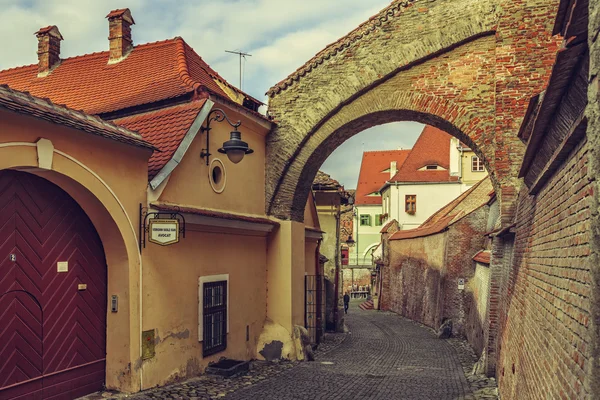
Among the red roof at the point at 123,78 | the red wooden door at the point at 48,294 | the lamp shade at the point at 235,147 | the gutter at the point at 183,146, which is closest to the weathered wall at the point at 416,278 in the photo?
the red roof at the point at 123,78

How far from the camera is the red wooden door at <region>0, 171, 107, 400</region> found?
7.19 m

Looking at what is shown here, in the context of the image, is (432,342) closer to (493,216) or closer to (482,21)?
(493,216)

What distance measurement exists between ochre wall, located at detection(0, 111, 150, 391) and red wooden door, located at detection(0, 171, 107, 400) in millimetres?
224

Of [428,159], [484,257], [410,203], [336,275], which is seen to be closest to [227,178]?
[484,257]

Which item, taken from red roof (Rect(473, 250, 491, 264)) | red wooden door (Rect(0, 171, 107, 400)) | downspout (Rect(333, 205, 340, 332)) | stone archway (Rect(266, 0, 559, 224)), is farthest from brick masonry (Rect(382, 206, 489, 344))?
red wooden door (Rect(0, 171, 107, 400))

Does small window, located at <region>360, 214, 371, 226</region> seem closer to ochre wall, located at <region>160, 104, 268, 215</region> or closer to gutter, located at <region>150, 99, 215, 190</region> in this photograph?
ochre wall, located at <region>160, 104, 268, 215</region>

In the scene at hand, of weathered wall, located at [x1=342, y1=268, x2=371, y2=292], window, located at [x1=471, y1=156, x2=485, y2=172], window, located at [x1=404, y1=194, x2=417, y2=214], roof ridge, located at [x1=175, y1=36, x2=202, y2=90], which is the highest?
window, located at [x1=471, y1=156, x2=485, y2=172]

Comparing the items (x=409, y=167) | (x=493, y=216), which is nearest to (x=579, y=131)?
(x=493, y=216)

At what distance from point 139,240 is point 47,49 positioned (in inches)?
439

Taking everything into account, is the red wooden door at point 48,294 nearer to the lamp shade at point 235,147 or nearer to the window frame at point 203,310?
the window frame at point 203,310

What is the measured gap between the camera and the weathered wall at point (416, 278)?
2584 cm

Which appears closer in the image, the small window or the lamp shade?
the lamp shade

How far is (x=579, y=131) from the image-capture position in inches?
148

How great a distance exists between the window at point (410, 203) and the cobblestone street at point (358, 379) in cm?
2767
